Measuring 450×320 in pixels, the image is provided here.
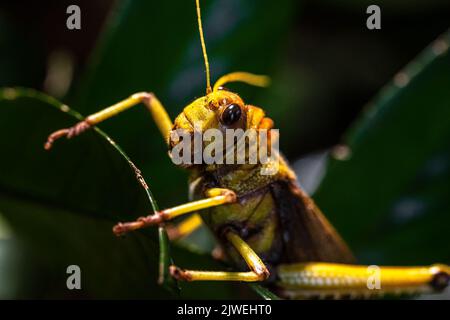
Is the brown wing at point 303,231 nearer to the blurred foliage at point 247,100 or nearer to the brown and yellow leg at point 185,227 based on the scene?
the blurred foliage at point 247,100

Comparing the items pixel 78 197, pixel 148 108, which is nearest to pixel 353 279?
pixel 148 108

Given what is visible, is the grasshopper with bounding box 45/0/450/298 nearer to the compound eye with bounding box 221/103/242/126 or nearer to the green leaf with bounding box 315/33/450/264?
the compound eye with bounding box 221/103/242/126

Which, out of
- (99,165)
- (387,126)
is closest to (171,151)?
(99,165)

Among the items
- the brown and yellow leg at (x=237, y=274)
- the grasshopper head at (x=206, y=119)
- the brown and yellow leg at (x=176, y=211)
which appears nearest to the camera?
the brown and yellow leg at (x=176, y=211)

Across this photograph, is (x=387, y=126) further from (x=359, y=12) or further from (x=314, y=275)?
(x=359, y=12)

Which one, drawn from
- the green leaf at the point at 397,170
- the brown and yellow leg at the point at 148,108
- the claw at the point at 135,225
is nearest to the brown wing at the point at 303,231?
the green leaf at the point at 397,170

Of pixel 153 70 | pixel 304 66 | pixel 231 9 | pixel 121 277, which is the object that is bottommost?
pixel 121 277

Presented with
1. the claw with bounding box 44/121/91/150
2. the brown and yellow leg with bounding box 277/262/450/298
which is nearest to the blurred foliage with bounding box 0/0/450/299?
the brown and yellow leg with bounding box 277/262/450/298

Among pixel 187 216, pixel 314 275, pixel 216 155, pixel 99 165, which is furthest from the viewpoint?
pixel 187 216
